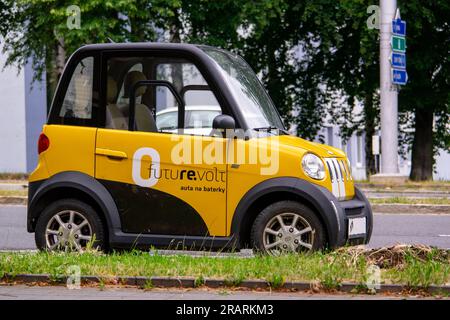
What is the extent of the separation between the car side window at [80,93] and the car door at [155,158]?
183 mm

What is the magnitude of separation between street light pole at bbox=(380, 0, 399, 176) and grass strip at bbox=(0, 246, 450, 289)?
45.9 ft

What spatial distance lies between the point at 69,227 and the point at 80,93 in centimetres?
123

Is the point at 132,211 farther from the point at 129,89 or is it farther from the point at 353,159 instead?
the point at 353,159

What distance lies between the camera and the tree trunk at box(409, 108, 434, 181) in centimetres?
3288

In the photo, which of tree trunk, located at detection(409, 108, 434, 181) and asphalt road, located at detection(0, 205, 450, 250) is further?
tree trunk, located at detection(409, 108, 434, 181)

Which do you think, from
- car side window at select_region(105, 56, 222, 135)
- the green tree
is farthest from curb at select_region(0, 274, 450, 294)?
the green tree

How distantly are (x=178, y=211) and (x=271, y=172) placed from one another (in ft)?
2.96

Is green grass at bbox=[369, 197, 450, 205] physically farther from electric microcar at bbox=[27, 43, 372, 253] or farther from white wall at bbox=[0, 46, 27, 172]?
white wall at bbox=[0, 46, 27, 172]

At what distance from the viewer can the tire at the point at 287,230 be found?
9859mm

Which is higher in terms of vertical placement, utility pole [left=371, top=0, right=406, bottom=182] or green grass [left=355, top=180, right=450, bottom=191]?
utility pole [left=371, top=0, right=406, bottom=182]

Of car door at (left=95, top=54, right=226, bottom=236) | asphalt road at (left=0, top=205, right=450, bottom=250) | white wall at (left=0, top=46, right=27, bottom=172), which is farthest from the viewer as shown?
white wall at (left=0, top=46, right=27, bottom=172)

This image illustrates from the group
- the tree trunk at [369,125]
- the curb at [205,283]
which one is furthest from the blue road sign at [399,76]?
the curb at [205,283]

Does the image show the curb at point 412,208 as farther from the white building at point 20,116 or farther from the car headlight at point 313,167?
the white building at point 20,116
